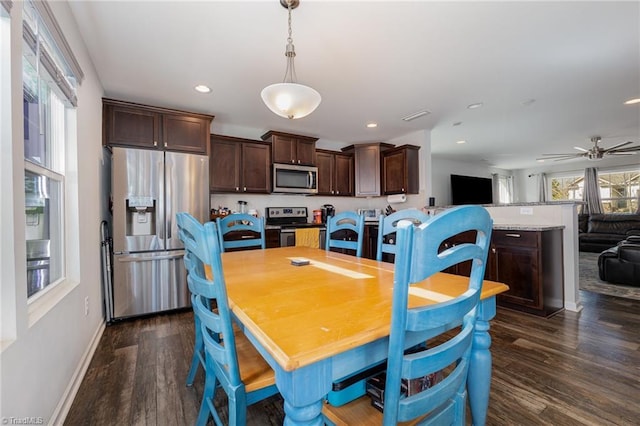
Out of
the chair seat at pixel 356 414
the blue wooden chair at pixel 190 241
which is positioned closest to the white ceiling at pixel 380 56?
the blue wooden chair at pixel 190 241

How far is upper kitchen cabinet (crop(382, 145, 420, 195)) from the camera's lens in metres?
4.55

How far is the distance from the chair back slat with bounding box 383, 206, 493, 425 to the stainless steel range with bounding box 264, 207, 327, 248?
3.25 meters

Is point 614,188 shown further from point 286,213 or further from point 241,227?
point 241,227

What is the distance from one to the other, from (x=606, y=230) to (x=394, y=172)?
572cm

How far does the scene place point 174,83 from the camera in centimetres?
277

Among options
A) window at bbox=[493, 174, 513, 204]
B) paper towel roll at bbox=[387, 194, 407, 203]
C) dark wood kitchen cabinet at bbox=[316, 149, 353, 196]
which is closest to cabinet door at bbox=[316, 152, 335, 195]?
dark wood kitchen cabinet at bbox=[316, 149, 353, 196]

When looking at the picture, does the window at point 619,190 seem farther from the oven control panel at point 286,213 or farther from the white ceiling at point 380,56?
the oven control panel at point 286,213

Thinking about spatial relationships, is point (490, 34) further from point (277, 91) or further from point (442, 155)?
point (442, 155)

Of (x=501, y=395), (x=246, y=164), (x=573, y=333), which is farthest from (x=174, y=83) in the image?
(x=573, y=333)

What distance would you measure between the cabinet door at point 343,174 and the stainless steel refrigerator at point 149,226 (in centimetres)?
247

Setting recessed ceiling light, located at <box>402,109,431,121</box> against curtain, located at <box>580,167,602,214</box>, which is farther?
curtain, located at <box>580,167,602,214</box>

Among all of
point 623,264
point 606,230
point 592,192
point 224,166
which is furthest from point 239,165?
point 592,192

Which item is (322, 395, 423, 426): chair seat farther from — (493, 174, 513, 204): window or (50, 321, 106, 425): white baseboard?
(493, 174, 513, 204): window

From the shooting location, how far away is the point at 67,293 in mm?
1663
